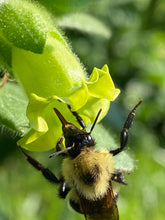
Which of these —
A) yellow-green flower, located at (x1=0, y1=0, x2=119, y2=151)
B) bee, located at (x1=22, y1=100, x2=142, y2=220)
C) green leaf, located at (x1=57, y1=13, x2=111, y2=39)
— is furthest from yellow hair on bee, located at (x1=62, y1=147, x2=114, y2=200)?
green leaf, located at (x1=57, y1=13, x2=111, y2=39)

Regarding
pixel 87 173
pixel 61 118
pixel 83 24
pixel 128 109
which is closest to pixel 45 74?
pixel 61 118

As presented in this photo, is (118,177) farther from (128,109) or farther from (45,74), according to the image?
(128,109)

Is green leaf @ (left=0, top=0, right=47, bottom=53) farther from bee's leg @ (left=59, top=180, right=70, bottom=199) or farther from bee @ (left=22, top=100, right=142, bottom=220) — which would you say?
bee's leg @ (left=59, top=180, right=70, bottom=199)

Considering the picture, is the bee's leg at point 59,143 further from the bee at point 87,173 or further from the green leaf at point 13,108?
the green leaf at point 13,108

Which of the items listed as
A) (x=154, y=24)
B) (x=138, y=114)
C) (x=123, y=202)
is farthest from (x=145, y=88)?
(x=123, y=202)

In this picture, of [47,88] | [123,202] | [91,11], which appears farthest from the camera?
[91,11]

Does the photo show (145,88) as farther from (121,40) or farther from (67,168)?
(67,168)

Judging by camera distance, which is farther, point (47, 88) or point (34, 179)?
point (34, 179)
